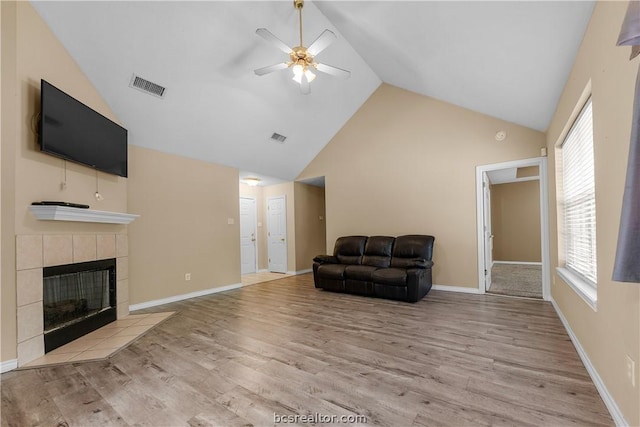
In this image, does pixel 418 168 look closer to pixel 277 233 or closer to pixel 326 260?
pixel 326 260

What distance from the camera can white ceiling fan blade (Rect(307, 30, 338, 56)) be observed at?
272 centimetres

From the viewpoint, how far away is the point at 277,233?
23.5 ft

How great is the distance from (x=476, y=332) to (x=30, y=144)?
4.73 m

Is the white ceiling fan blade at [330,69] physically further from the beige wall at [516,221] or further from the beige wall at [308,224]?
the beige wall at [516,221]

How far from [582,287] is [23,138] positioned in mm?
5032

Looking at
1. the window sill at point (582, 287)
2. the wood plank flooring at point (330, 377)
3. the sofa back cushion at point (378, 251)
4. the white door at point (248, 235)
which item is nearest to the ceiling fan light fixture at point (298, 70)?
the wood plank flooring at point (330, 377)

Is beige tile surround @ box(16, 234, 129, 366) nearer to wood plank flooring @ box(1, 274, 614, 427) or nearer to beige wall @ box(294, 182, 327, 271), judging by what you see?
wood plank flooring @ box(1, 274, 614, 427)

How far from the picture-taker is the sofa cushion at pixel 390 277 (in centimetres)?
404

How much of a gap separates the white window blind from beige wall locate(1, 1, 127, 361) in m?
4.75

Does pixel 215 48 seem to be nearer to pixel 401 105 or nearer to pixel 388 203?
pixel 401 105

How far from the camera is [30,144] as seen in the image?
2.52m

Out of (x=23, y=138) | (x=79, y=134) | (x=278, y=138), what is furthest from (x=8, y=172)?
(x=278, y=138)

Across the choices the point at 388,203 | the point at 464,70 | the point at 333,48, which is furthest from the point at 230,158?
the point at 464,70

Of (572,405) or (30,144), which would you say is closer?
(572,405)
